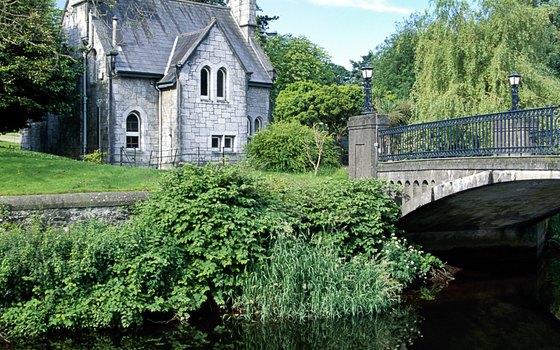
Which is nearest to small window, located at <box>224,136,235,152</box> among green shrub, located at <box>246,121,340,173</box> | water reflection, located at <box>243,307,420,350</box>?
green shrub, located at <box>246,121,340,173</box>

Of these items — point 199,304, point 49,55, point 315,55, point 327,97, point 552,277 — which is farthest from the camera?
point 315,55

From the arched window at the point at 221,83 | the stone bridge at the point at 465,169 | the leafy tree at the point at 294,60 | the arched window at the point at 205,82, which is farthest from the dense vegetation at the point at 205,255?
the leafy tree at the point at 294,60

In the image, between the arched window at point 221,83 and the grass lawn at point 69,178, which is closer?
the grass lawn at point 69,178

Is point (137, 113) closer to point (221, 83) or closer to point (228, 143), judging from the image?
point (221, 83)

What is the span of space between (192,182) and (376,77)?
43769mm

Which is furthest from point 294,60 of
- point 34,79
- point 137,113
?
point 34,79

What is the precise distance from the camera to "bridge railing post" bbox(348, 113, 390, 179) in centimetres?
1777

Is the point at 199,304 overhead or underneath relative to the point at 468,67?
underneath

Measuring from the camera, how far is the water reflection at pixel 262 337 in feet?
40.2

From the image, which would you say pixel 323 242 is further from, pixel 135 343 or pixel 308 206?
pixel 135 343

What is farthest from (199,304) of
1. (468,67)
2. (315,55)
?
(315,55)

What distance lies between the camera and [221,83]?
1244 inches

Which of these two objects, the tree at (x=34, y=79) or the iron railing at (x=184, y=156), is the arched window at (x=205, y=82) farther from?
the tree at (x=34, y=79)

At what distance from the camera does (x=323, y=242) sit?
603 inches
